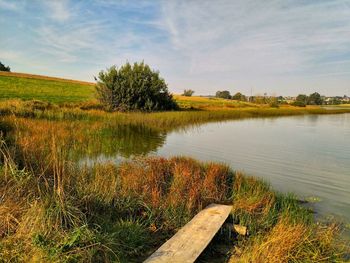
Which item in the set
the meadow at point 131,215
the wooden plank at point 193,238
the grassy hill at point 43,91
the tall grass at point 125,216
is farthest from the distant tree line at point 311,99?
the wooden plank at point 193,238

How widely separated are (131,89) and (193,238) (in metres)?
25.7

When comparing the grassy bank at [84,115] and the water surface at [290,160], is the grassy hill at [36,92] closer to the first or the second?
the grassy bank at [84,115]

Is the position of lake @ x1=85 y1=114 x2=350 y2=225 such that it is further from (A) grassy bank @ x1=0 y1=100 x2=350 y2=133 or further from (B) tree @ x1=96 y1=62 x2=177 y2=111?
(B) tree @ x1=96 y1=62 x2=177 y2=111

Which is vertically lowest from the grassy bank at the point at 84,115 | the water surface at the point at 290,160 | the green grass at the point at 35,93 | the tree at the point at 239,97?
the water surface at the point at 290,160

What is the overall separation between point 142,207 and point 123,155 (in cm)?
557

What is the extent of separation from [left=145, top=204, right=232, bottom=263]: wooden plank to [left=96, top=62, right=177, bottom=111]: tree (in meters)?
24.1

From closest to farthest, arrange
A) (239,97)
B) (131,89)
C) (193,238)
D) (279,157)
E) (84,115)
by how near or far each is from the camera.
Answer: (193,238) < (279,157) < (84,115) < (131,89) < (239,97)

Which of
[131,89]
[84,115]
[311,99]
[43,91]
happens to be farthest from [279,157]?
[311,99]

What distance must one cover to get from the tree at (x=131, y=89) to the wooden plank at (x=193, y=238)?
79.1 feet

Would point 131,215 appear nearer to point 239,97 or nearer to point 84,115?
point 84,115

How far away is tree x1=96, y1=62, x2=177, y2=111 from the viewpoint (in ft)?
95.3

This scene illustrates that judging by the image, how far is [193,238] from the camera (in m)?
4.54

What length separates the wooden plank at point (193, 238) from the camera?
13.1ft

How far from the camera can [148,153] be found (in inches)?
475
